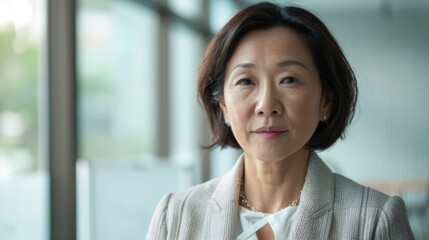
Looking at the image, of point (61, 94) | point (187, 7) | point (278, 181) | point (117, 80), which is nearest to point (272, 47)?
point (278, 181)

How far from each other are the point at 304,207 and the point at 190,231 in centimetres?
27

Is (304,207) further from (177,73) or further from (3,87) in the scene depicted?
(177,73)

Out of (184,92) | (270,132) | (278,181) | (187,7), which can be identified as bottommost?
(278,181)

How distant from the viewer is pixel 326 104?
61.6 inches

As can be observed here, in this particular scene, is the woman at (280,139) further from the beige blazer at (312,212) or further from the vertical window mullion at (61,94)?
the vertical window mullion at (61,94)

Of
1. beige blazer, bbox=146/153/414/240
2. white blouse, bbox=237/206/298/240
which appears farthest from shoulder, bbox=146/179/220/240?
white blouse, bbox=237/206/298/240

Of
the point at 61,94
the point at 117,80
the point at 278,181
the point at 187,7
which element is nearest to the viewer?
the point at 278,181

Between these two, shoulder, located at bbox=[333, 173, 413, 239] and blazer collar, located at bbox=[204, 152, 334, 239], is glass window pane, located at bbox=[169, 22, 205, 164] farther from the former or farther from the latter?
shoulder, located at bbox=[333, 173, 413, 239]

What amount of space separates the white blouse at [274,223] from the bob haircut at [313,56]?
0.63ft

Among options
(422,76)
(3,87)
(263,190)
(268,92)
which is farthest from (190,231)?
(422,76)

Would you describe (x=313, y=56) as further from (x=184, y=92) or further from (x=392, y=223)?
(x=184, y=92)

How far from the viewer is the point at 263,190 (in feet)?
5.11

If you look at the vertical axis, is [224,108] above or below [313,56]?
below

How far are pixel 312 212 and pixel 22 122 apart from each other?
5.46 ft
